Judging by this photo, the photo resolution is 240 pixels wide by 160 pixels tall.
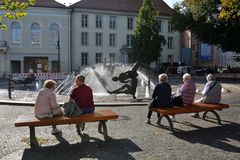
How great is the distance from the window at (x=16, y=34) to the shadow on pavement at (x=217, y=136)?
5091cm

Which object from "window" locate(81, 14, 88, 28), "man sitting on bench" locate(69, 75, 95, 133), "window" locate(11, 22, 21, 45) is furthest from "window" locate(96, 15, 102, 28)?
"man sitting on bench" locate(69, 75, 95, 133)

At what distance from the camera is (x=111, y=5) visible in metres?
64.8

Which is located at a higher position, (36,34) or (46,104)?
(36,34)

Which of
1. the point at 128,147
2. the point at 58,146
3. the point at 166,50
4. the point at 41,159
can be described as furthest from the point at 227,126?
the point at 166,50

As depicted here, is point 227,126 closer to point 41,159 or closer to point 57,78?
point 41,159

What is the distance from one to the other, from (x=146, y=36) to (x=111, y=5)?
42.4 feet

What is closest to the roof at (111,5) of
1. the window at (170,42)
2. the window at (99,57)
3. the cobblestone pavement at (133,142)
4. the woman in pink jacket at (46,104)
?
the window at (170,42)

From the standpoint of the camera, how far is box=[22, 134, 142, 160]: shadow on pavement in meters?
7.95

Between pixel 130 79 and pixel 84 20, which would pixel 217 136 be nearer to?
pixel 130 79

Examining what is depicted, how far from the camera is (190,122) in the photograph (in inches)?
472

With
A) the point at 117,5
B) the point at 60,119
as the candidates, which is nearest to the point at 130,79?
the point at 60,119

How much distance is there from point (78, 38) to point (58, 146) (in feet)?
176

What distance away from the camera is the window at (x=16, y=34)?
5850 cm

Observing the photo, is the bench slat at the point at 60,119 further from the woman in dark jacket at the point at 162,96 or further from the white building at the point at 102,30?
the white building at the point at 102,30
